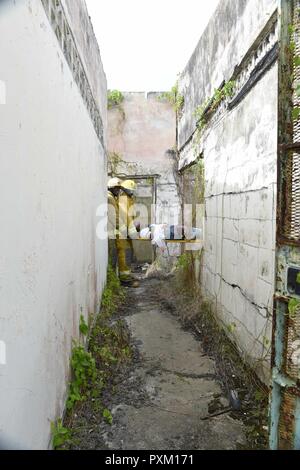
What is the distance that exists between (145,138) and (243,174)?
6.27 metres

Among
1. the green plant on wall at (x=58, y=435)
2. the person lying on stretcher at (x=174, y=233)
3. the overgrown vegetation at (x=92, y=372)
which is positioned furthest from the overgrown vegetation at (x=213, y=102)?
the green plant on wall at (x=58, y=435)

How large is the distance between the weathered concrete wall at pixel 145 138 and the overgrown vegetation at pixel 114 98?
101 mm

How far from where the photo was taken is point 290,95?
1821 mm

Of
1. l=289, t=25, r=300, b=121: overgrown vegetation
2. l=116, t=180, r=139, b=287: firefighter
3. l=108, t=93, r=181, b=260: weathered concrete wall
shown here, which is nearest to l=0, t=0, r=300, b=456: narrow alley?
l=289, t=25, r=300, b=121: overgrown vegetation

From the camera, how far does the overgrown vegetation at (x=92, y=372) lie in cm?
232

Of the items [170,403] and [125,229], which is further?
[125,229]

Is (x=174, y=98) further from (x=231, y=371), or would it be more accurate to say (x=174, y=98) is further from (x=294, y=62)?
(x=294, y=62)

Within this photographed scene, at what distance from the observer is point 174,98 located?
346 inches

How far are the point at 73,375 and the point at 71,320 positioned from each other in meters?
0.48

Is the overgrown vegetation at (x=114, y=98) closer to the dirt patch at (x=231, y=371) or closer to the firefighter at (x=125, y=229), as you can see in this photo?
the firefighter at (x=125, y=229)

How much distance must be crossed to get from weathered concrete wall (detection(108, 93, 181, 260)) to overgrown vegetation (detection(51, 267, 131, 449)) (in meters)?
5.41

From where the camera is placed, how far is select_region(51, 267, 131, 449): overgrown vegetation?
232 centimetres

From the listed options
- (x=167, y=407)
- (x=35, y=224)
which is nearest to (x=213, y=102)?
(x=35, y=224)
